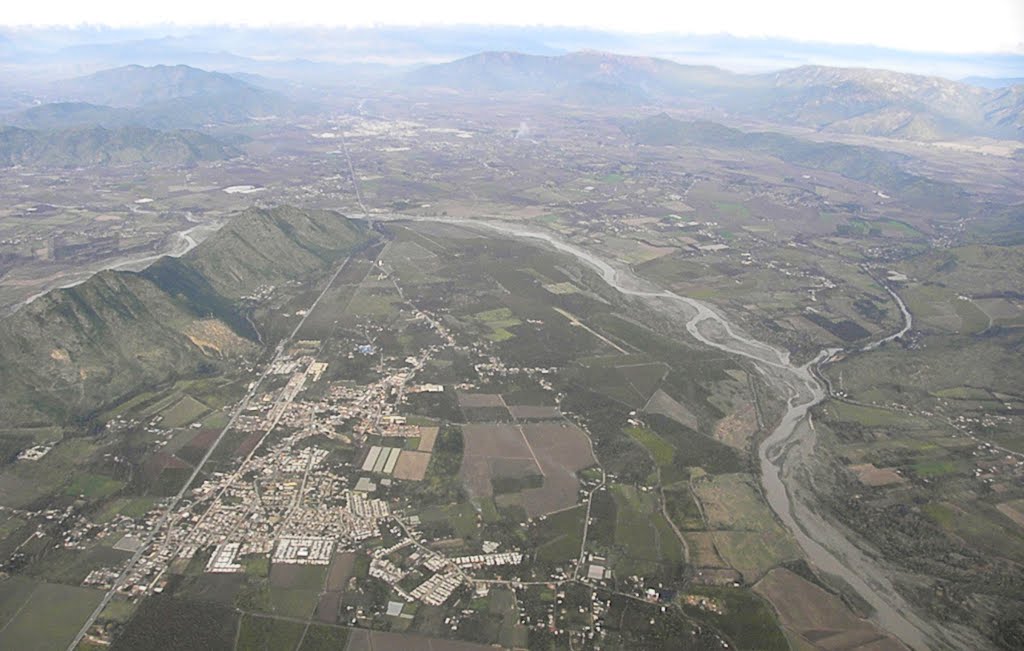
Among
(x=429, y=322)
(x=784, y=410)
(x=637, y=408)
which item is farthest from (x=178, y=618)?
(x=784, y=410)

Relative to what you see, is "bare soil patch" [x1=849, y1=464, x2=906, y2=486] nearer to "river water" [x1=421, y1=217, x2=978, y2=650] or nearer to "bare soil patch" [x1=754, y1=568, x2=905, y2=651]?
"river water" [x1=421, y1=217, x2=978, y2=650]

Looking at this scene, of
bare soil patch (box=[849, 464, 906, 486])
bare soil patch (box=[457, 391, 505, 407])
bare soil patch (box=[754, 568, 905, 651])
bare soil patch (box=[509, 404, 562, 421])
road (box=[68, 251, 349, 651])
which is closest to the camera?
road (box=[68, 251, 349, 651])

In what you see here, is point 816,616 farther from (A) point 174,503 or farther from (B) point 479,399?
(A) point 174,503

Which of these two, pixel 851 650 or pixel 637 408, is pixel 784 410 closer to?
pixel 637 408

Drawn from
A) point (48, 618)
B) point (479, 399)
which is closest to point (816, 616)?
point (479, 399)

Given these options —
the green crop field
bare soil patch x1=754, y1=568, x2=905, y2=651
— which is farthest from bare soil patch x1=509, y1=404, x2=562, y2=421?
the green crop field

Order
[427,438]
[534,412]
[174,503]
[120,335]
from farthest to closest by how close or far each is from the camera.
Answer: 1. [120,335]
2. [534,412]
3. [427,438]
4. [174,503]

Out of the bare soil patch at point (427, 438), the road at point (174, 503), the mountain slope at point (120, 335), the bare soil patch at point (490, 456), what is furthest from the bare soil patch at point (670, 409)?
the mountain slope at point (120, 335)

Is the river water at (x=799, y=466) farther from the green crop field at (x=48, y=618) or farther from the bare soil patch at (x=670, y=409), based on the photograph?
the green crop field at (x=48, y=618)
